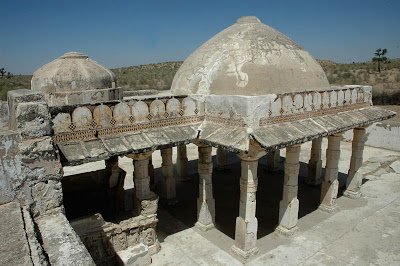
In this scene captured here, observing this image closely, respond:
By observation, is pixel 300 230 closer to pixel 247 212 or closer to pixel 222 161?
pixel 247 212

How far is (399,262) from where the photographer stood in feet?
21.7

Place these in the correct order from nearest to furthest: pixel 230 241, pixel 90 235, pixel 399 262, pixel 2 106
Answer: pixel 2 106 → pixel 90 235 → pixel 399 262 → pixel 230 241

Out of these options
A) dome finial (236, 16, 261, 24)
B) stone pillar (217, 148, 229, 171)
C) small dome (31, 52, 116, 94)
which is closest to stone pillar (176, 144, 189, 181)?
stone pillar (217, 148, 229, 171)

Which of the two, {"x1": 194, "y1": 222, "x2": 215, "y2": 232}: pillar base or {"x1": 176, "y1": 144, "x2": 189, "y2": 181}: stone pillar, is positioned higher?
{"x1": 176, "y1": 144, "x2": 189, "y2": 181}: stone pillar

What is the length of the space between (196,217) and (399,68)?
39.1 m

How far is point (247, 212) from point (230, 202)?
3095 mm

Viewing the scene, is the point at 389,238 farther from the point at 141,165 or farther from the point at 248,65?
the point at 141,165

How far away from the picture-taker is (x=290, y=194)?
7.50m

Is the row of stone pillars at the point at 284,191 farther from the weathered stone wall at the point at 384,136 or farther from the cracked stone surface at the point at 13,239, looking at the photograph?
the weathered stone wall at the point at 384,136

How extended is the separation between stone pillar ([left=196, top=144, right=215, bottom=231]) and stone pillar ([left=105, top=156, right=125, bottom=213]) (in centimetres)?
198

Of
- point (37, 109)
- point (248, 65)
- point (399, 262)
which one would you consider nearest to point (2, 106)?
point (37, 109)

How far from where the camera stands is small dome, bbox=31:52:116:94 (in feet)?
24.7

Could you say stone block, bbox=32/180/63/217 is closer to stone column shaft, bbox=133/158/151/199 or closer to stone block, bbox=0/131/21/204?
stone block, bbox=0/131/21/204

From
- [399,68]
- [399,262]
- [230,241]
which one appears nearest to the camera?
[399,262]
